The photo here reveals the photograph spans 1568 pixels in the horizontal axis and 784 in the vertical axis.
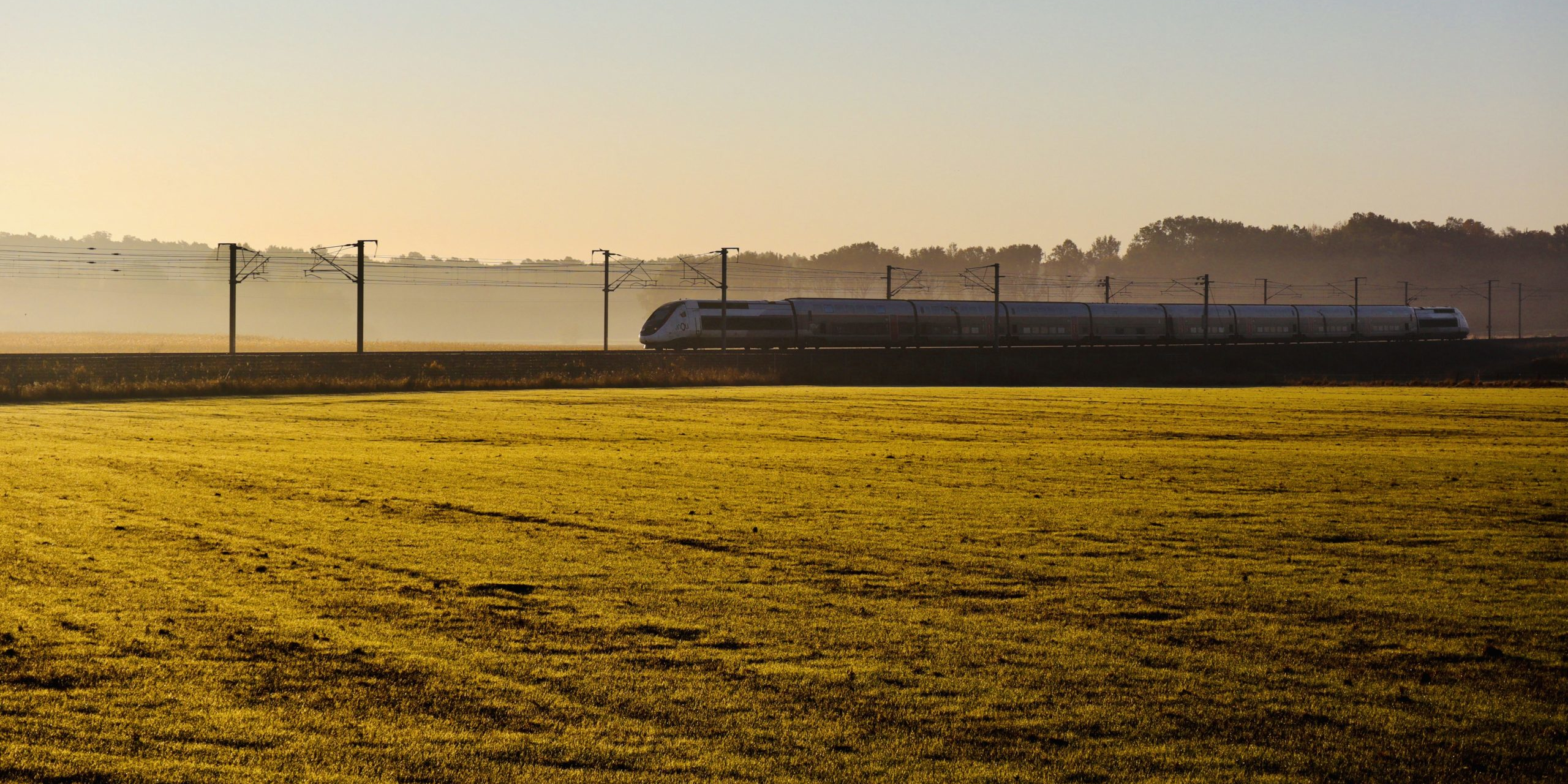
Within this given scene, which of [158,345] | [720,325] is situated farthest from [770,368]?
[158,345]

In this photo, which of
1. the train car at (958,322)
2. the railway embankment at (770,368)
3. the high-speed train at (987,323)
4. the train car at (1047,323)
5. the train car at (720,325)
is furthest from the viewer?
the train car at (1047,323)

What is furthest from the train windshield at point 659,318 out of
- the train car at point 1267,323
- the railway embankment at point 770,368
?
the train car at point 1267,323

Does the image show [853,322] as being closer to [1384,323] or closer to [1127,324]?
[1127,324]

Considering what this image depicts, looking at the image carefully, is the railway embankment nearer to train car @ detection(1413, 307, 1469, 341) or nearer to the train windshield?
train car @ detection(1413, 307, 1469, 341)

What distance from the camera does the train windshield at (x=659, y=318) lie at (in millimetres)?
72125

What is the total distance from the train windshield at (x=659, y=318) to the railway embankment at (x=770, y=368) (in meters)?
9.10

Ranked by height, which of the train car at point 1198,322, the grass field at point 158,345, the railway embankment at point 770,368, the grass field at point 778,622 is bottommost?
the grass field at point 778,622

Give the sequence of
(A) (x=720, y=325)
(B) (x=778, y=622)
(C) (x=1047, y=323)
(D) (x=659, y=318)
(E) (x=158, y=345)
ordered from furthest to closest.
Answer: (E) (x=158, y=345), (C) (x=1047, y=323), (D) (x=659, y=318), (A) (x=720, y=325), (B) (x=778, y=622)

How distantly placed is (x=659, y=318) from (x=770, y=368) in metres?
12.7

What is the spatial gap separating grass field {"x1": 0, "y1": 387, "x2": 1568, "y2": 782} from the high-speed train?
168 ft

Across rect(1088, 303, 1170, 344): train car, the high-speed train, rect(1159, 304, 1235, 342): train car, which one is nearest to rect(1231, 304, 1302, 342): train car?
the high-speed train

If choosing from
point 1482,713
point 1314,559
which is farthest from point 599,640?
point 1314,559

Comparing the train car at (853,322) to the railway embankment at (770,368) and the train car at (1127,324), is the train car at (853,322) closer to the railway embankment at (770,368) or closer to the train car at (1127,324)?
the railway embankment at (770,368)

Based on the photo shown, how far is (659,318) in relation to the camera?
72.6 metres
